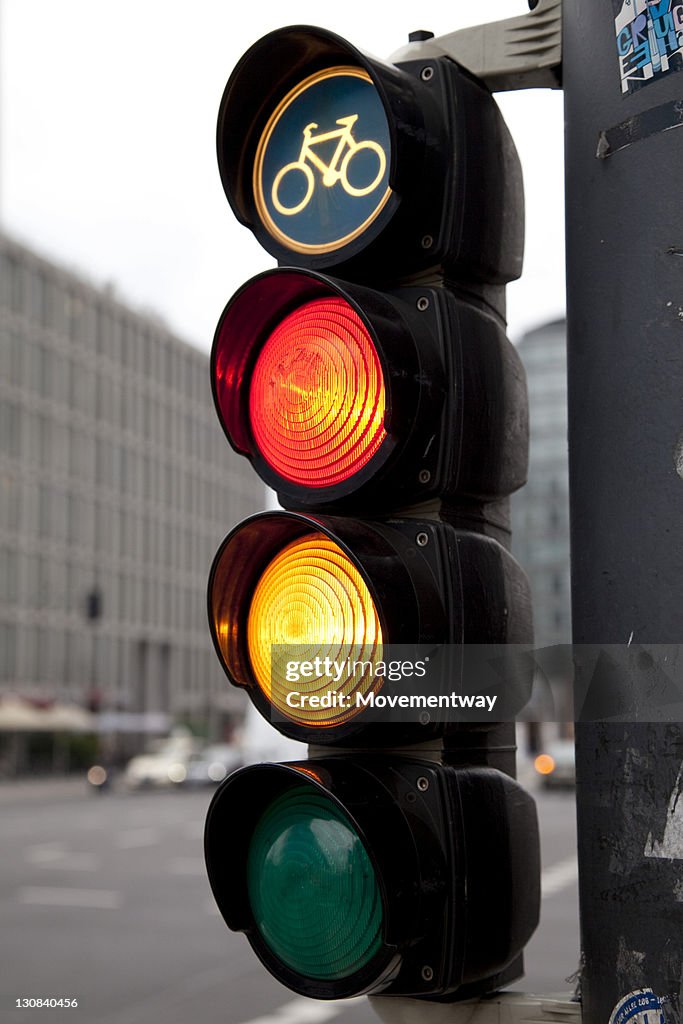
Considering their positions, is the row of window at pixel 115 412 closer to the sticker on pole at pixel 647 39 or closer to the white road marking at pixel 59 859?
the white road marking at pixel 59 859

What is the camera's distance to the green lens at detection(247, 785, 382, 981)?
4.76 feet

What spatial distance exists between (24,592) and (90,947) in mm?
55499

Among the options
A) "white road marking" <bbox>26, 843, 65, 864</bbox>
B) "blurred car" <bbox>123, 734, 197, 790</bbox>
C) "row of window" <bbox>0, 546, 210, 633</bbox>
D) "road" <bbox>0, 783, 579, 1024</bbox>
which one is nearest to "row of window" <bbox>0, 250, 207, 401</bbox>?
"row of window" <bbox>0, 546, 210, 633</bbox>

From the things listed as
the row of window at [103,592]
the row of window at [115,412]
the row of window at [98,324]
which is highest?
the row of window at [98,324]

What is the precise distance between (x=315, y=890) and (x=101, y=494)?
69255 millimetres

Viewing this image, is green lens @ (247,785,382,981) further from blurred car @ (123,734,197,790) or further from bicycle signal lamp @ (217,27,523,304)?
blurred car @ (123,734,197,790)

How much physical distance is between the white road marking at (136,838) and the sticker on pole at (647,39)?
20.6 metres

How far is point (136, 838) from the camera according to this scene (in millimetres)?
23281

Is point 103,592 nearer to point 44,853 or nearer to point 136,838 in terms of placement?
point 136,838

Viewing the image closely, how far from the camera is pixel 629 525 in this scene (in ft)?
4.76

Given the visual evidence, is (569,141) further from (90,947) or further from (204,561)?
(204,561)

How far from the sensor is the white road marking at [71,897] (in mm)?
13773

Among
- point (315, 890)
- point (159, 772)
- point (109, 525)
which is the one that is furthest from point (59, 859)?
point (109, 525)

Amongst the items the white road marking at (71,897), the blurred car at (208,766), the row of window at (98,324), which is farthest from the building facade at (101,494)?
the white road marking at (71,897)
